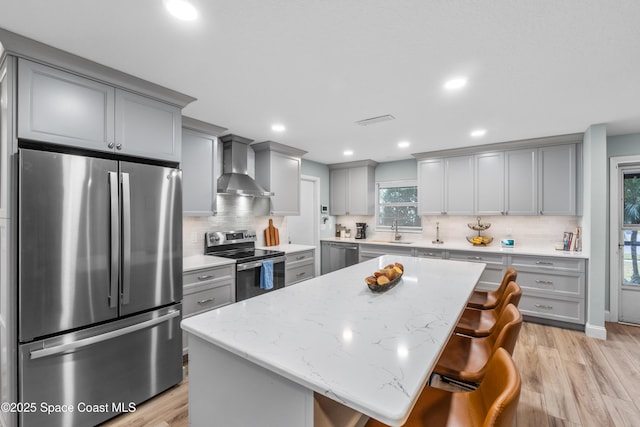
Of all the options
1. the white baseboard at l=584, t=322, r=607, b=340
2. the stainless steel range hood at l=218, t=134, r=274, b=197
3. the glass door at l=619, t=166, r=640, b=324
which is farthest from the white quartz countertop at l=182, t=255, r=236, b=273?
the glass door at l=619, t=166, r=640, b=324

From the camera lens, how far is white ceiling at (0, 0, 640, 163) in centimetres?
144

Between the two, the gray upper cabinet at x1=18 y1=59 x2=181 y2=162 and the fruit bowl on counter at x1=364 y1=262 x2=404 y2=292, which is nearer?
the gray upper cabinet at x1=18 y1=59 x2=181 y2=162

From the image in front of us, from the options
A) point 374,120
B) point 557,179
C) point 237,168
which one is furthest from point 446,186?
point 237,168

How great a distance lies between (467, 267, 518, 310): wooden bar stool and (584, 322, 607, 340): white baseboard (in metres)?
1.68

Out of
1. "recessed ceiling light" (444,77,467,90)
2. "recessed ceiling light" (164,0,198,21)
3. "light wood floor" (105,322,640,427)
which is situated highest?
"recessed ceiling light" (164,0,198,21)

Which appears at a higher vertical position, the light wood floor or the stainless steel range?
the stainless steel range

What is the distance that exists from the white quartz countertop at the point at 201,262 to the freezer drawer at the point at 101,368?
46 cm

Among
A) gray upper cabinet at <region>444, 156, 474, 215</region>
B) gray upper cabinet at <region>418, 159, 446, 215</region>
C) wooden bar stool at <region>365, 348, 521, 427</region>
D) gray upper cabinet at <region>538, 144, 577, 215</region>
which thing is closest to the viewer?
wooden bar stool at <region>365, 348, 521, 427</region>

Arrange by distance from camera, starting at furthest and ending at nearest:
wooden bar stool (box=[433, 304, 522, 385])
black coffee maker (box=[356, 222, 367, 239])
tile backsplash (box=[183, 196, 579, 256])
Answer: black coffee maker (box=[356, 222, 367, 239]) < tile backsplash (box=[183, 196, 579, 256]) < wooden bar stool (box=[433, 304, 522, 385])

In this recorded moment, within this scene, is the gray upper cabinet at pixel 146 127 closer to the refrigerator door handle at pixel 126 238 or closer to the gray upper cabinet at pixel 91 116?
the gray upper cabinet at pixel 91 116

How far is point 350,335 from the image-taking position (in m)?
1.21

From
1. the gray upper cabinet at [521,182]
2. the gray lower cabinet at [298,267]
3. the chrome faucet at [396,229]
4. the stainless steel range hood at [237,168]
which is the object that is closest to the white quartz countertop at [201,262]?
the stainless steel range hood at [237,168]

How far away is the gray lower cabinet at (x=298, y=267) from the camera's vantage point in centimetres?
391

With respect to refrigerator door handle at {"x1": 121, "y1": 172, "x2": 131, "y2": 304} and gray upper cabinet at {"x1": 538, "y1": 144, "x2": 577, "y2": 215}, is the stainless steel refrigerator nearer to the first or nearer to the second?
refrigerator door handle at {"x1": 121, "y1": 172, "x2": 131, "y2": 304}
